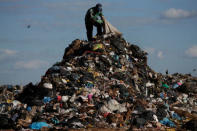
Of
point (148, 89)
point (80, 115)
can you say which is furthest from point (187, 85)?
point (80, 115)

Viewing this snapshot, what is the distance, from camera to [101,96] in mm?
9531

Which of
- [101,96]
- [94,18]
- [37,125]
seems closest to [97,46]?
[94,18]

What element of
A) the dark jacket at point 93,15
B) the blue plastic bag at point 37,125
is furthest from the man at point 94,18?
the blue plastic bag at point 37,125

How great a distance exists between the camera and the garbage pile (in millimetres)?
8414

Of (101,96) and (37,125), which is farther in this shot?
(101,96)

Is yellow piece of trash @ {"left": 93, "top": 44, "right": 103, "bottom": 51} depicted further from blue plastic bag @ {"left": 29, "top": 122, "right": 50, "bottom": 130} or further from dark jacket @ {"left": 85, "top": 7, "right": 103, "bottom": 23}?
blue plastic bag @ {"left": 29, "top": 122, "right": 50, "bottom": 130}

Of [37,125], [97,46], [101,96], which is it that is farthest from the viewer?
[97,46]

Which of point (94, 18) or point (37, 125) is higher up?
point (94, 18)

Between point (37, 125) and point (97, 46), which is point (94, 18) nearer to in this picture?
point (97, 46)

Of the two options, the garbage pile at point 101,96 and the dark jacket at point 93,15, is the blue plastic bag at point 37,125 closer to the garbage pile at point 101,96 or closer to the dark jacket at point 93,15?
the garbage pile at point 101,96

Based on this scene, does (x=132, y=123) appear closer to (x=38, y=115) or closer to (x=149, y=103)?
(x=149, y=103)

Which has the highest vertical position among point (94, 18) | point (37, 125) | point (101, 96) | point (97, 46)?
point (94, 18)

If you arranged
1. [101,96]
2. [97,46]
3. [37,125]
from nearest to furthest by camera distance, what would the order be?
[37,125] < [101,96] < [97,46]

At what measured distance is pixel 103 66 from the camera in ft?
36.3
